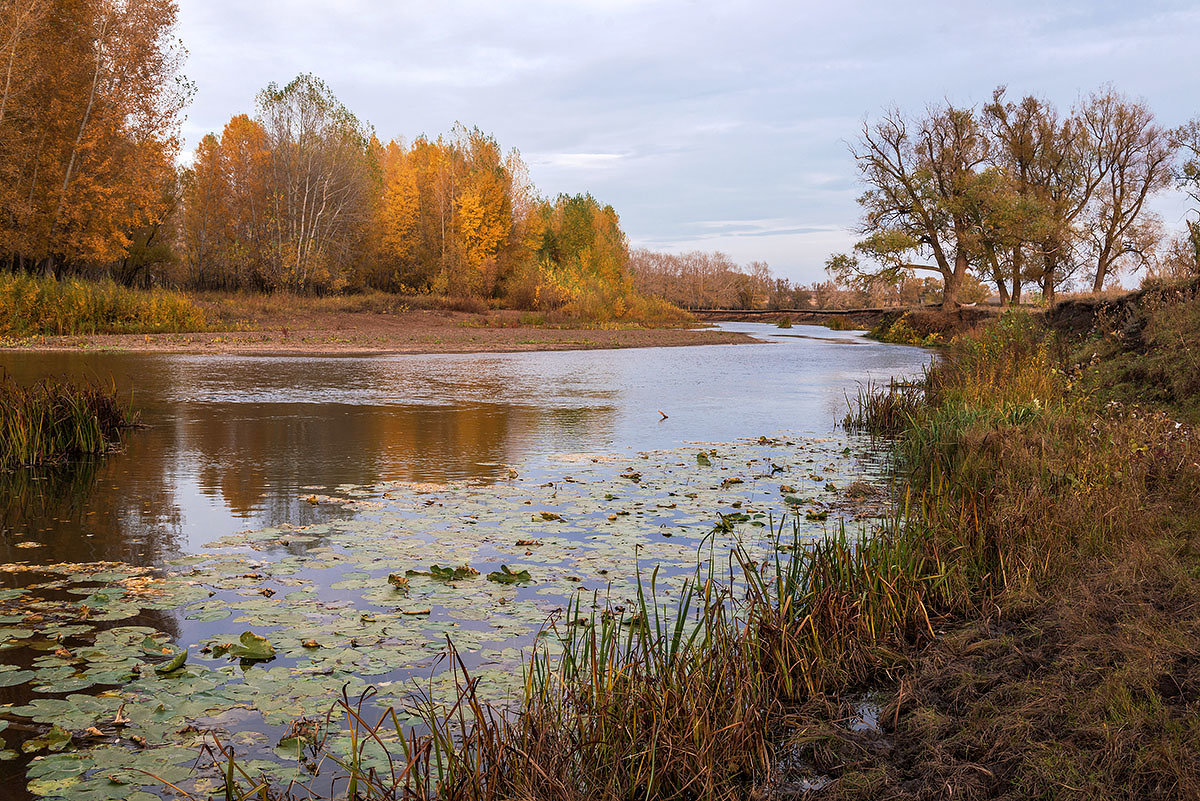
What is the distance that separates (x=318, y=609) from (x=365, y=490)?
3323mm

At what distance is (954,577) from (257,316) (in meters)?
36.5

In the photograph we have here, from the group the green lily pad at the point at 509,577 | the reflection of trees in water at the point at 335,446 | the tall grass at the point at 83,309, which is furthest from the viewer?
the tall grass at the point at 83,309

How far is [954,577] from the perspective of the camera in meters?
4.86

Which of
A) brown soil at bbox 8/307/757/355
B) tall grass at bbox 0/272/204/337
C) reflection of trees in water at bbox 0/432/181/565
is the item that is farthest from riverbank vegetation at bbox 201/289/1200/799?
tall grass at bbox 0/272/204/337

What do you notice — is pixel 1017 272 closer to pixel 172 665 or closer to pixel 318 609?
pixel 318 609

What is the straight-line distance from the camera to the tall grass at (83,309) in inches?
1036

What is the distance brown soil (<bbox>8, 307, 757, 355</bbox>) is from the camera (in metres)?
26.6

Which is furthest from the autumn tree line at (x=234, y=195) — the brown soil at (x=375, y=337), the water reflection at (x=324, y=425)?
the water reflection at (x=324, y=425)

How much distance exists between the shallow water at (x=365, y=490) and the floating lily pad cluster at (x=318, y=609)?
3 cm

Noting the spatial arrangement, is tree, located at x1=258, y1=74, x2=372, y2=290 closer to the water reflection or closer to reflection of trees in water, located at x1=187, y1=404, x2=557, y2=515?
the water reflection

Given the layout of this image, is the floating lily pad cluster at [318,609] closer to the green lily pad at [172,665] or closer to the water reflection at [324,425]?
the green lily pad at [172,665]

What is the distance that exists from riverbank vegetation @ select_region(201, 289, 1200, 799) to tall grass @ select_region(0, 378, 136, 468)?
701cm

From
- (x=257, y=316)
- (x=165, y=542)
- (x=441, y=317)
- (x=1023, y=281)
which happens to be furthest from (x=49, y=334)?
(x=1023, y=281)

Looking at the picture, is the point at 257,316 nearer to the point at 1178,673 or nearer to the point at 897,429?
the point at 897,429
